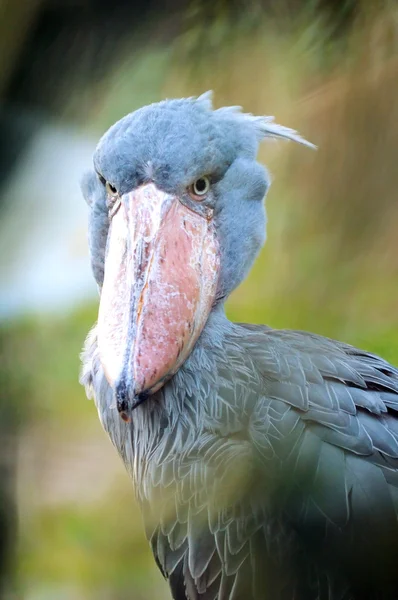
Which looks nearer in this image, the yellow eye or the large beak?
the large beak

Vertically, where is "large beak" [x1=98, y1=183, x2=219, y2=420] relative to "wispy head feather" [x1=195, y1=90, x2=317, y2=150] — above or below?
below

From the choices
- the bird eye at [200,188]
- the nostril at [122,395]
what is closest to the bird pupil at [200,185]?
the bird eye at [200,188]

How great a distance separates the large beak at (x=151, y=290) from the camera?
0.55 metres

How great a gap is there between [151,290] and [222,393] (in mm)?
166

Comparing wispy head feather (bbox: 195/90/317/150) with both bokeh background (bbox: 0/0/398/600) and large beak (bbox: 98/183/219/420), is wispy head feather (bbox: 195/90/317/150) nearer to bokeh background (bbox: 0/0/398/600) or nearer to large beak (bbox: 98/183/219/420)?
bokeh background (bbox: 0/0/398/600)

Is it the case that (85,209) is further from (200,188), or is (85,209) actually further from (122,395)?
(122,395)

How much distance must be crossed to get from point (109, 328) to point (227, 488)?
21 centimetres

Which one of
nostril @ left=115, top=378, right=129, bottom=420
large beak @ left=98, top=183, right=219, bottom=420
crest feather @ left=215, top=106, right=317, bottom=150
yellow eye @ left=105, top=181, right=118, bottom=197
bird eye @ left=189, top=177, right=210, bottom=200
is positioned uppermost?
crest feather @ left=215, top=106, right=317, bottom=150

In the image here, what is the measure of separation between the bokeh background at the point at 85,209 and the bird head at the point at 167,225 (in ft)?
0.09

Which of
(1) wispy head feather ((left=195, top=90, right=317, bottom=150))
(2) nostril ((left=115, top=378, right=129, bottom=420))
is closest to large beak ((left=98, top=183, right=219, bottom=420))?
(2) nostril ((left=115, top=378, right=129, bottom=420))

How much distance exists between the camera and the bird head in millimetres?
565

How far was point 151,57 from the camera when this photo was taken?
27.5 inches

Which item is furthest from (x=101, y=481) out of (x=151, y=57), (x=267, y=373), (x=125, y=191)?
(x=151, y=57)

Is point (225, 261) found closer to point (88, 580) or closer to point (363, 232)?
point (363, 232)
